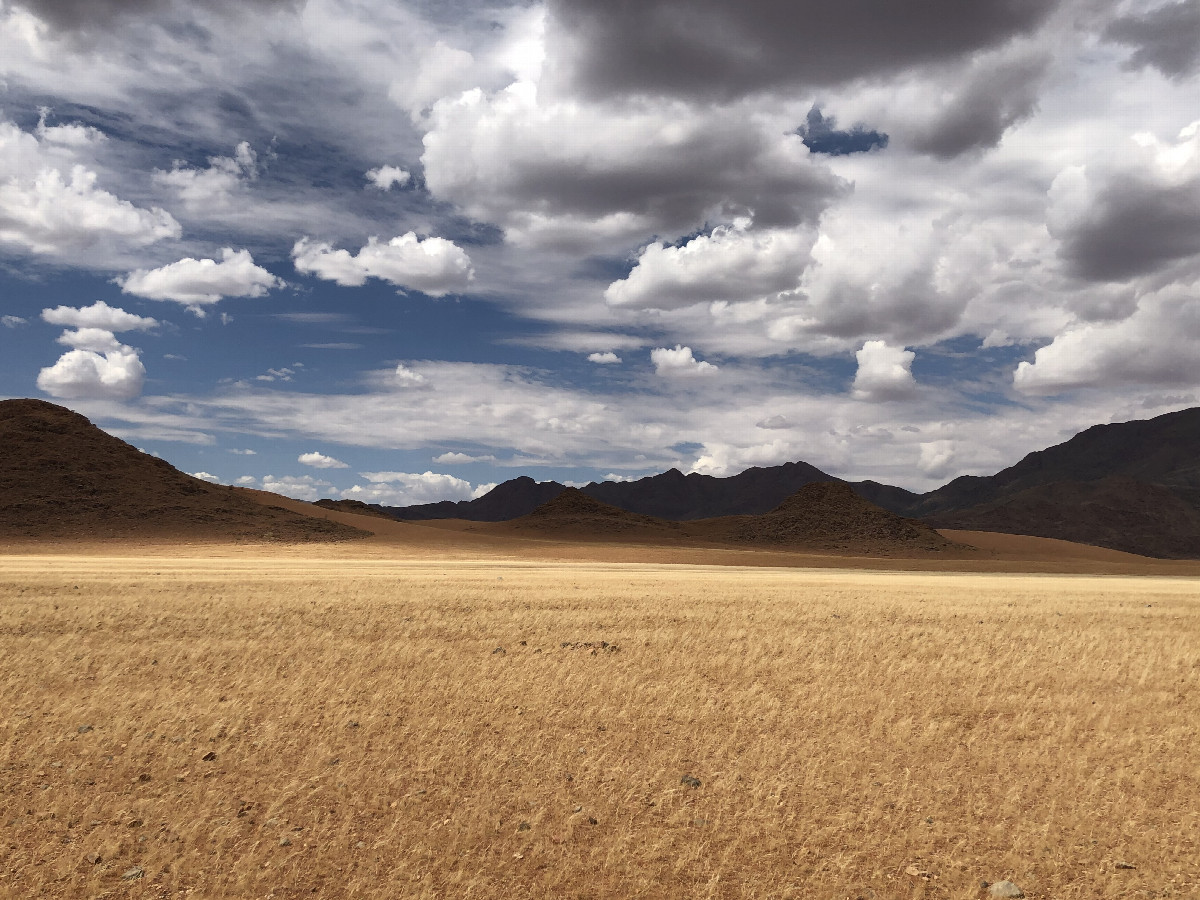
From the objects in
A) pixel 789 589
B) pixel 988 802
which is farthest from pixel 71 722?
pixel 789 589

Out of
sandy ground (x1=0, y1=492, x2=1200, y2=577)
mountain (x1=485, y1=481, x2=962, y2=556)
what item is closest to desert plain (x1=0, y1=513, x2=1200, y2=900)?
sandy ground (x1=0, y1=492, x2=1200, y2=577)

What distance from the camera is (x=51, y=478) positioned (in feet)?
286

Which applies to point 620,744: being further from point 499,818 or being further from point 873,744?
point 873,744

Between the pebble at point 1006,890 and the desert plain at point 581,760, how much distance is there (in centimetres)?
26

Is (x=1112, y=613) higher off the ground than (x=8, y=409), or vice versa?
(x=8, y=409)

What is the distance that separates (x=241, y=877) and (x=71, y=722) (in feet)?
19.2

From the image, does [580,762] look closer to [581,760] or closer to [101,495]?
[581,760]

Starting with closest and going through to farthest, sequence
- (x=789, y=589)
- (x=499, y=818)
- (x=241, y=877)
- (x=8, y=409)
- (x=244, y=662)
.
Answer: (x=241, y=877) → (x=499, y=818) → (x=244, y=662) → (x=789, y=589) → (x=8, y=409)

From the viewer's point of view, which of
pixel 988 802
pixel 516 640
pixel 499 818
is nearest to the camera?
pixel 499 818

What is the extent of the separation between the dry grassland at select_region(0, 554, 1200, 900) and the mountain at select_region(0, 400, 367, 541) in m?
64.5

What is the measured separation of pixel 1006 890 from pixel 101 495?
9598cm

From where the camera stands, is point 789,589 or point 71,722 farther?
point 789,589

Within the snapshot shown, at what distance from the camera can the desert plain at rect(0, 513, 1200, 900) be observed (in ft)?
27.1

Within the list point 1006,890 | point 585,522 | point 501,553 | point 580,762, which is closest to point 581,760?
point 580,762
